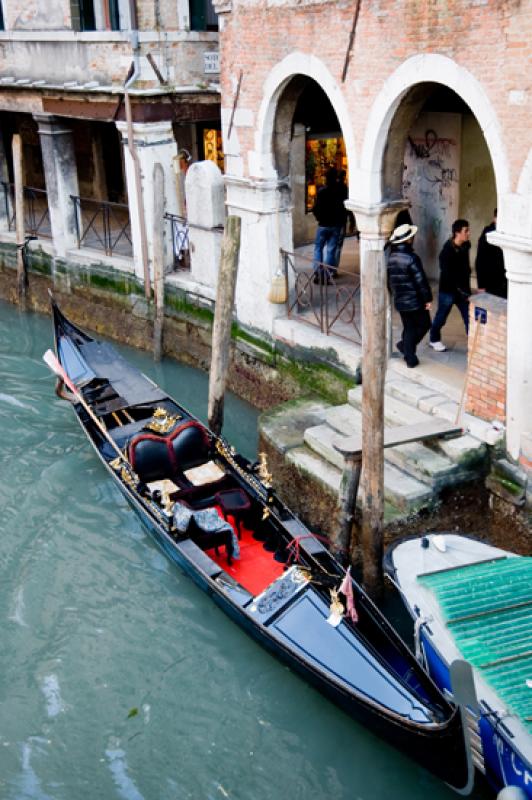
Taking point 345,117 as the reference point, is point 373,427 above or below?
below

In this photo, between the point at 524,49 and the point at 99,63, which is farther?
the point at 99,63

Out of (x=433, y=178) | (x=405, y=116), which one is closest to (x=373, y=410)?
(x=405, y=116)

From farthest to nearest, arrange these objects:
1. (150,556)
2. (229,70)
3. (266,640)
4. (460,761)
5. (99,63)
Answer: (99,63) < (229,70) < (150,556) < (266,640) < (460,761)

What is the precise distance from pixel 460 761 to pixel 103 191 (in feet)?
39.9

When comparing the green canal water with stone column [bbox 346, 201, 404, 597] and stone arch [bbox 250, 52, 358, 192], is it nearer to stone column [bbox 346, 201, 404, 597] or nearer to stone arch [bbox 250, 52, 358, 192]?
stone column [bbox 346, 201, 404, 597]

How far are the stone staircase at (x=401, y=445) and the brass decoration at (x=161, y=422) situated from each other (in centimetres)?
Result: 76

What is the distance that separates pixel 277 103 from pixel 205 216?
1.74m

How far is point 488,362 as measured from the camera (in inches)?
268

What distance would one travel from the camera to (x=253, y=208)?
9.04m

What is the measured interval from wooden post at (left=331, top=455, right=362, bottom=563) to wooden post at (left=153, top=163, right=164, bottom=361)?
4.64 meters

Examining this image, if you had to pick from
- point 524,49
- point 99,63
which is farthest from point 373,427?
point 99,63

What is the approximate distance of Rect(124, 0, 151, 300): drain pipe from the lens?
10148 millimetres

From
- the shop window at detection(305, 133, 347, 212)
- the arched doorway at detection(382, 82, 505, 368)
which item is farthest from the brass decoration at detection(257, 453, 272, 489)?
the shop window at detection(305, 133, 347, 212)

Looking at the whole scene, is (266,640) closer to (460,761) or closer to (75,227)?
(460,761)
